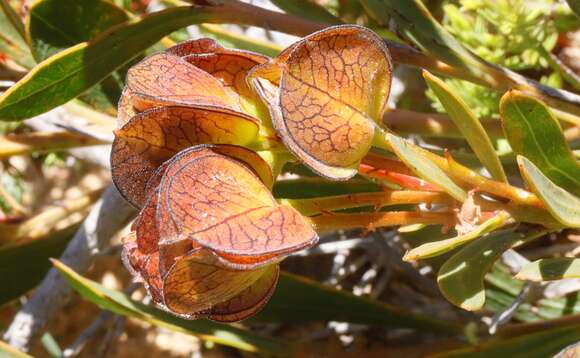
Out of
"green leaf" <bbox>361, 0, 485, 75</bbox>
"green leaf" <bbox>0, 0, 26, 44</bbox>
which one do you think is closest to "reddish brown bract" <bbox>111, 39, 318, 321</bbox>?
"green leaf" <bbox>361, 0, 485, 75</bbox>

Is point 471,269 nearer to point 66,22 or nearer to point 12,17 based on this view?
point 66,22

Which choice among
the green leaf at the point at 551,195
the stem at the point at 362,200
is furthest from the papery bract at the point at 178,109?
the green leaf at the point at 551,195

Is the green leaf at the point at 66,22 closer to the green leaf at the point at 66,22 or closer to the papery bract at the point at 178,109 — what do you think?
the green leaf at the point at 66,22

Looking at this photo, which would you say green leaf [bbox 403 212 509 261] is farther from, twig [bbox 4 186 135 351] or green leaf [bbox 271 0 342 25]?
twig [bbox 4 186 135 351]

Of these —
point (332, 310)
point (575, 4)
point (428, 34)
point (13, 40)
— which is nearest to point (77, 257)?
point (13, 40)

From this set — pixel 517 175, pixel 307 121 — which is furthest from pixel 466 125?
pixel 517 175
